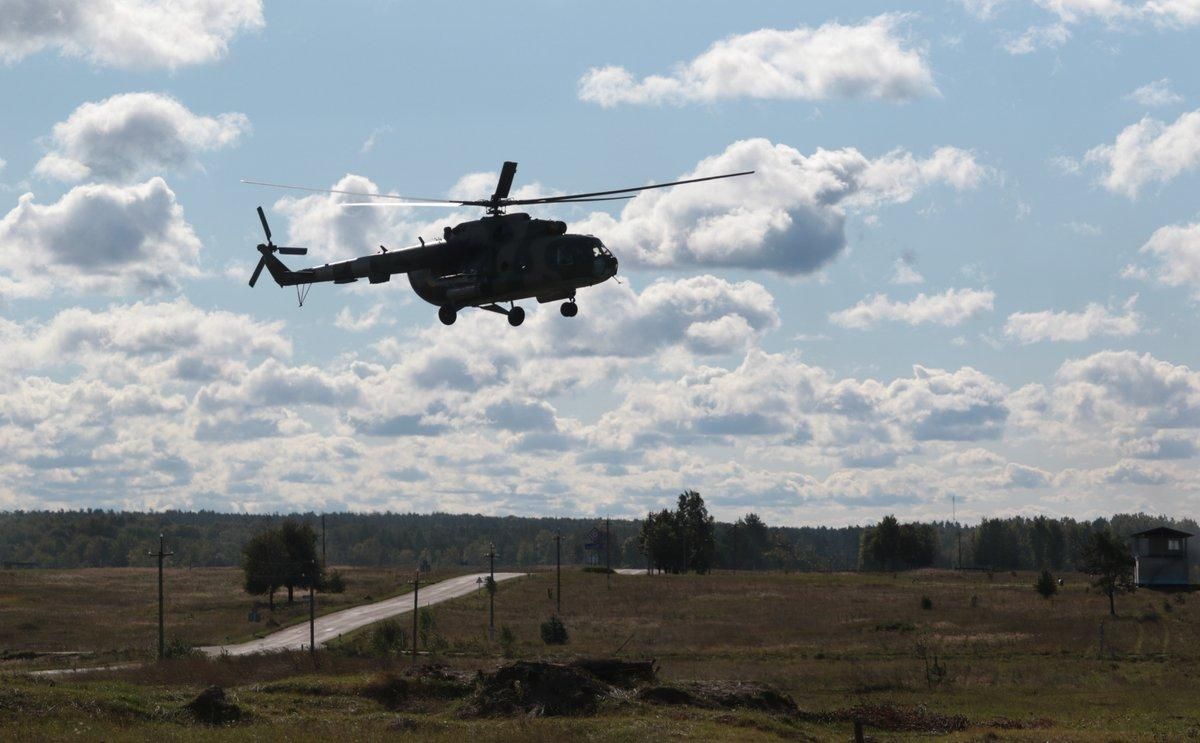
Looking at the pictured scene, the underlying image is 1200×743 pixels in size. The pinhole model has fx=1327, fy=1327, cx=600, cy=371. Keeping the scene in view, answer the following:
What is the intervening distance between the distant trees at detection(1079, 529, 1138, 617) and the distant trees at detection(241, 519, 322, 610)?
66633mm

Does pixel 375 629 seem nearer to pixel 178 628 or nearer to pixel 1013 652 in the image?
pixel 178 628

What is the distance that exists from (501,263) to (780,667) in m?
35.2

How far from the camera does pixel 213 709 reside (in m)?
39.6

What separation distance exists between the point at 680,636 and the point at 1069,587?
57.5 m

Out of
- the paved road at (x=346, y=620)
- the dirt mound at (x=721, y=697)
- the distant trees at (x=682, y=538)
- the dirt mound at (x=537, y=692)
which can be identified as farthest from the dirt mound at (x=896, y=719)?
the distant trees at (x=682, y=538)

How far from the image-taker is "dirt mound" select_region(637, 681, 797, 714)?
43.6 m

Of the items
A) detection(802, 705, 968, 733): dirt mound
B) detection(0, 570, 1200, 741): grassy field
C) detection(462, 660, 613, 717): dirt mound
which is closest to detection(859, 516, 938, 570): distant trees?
detection(0, 570, 1200, 741): grassy field

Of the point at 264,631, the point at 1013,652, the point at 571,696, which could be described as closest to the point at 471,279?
the point at 571,696

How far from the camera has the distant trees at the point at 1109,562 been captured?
9744 cm

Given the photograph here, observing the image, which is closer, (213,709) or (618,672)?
(213,709)

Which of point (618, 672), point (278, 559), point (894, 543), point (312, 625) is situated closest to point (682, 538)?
point (894, 543)

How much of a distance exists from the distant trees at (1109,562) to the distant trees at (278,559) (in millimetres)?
66633

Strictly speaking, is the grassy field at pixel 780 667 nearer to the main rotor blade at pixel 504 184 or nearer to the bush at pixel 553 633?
the bush at pixel 553 633

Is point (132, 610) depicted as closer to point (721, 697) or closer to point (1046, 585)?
point (1046, 585)
